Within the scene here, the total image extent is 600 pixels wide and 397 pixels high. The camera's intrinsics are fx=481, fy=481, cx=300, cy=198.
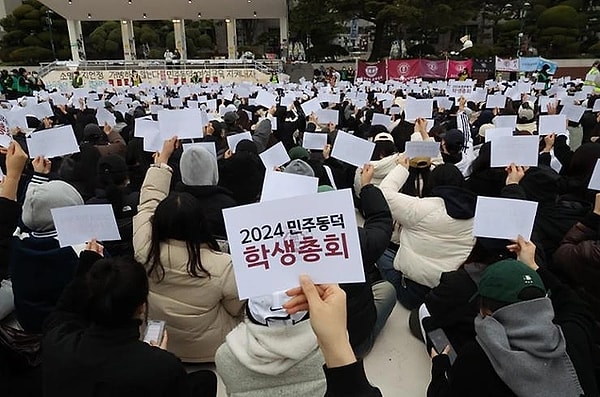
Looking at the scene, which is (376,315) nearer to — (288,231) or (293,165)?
(293,165)

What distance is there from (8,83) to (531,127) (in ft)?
56.5

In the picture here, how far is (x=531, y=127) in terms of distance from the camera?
17.2 ft

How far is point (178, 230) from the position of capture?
86.4 inches

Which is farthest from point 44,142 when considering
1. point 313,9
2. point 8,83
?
point 313,9

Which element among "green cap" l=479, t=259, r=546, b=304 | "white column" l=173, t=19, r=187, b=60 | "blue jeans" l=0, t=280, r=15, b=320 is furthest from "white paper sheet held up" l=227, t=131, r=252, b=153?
"white column" l=173, t=19, r=187, b=60

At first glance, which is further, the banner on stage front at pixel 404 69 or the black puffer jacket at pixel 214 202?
the banner on stage front at pixel 404 69

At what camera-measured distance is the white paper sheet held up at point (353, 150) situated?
3404 millimetres

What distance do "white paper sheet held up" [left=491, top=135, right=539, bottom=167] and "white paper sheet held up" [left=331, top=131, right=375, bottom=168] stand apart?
2.70 feet

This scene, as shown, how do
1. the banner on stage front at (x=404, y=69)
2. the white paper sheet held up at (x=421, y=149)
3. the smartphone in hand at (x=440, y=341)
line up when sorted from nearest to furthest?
the smartphone in hand at (x=440, y=341) → the white paper sheet held up at (x=421, y=149) → the banner on stage front at (x=404, y=69)

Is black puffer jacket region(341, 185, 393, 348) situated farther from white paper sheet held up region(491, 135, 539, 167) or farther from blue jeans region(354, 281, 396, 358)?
white paper sheet held up region(491, 135, 539, 167)

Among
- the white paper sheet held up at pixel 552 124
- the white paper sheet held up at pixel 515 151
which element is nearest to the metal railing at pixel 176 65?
the white paper sheet held up at pixel 552 124

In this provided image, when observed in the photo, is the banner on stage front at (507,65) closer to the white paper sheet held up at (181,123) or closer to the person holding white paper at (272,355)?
the white paper sheet held up at (181,123)

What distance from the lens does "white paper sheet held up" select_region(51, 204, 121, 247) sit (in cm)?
207

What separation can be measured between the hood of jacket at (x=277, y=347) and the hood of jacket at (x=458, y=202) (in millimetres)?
1305
